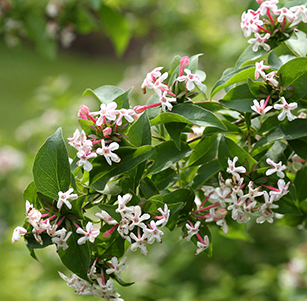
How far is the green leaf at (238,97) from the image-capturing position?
538mm

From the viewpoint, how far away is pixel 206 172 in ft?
1.87

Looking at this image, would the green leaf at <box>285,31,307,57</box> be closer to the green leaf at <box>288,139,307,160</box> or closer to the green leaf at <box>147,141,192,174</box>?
the green leaf at <box>288,139,307,160</box>

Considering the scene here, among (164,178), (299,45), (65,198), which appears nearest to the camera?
(65,198)

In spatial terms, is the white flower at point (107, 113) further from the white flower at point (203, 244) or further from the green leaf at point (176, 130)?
the white flower at point (203, 244)

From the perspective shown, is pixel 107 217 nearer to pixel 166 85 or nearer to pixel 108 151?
pixel 108 151

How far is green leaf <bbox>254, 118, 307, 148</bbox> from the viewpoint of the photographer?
532mm

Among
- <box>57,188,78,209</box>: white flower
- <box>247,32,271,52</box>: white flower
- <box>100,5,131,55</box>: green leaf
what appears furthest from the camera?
<box>100,5,131,55</box>: green leaf

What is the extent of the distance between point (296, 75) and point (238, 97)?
0.26 ft

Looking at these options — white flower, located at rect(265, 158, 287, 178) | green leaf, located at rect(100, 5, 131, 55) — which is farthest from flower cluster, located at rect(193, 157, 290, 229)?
green leaf, located at rect(100, 5, 131, 55)

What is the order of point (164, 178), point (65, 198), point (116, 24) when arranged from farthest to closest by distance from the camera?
point (116, 24), point (164, 178), point (65, 198)

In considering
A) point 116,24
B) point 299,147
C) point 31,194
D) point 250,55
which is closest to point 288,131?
point 299,147

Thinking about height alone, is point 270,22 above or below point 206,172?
above

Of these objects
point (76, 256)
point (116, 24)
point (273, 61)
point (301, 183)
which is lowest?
point (301, 183)

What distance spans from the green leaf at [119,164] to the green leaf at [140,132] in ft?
0.05
